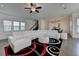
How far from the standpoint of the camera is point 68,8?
1764 millimetres

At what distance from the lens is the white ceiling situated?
1.76m

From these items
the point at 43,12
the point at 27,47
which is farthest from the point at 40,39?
the point at 43,12

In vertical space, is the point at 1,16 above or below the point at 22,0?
below

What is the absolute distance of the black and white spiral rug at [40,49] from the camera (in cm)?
180

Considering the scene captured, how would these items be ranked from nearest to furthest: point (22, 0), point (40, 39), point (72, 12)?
point (22, 0), point (72, 12), point (40, 39)

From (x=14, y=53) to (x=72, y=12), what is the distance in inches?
55.1

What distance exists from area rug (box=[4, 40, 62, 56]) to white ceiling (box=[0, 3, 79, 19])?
57cm

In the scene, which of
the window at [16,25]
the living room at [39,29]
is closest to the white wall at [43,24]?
the living room at [39,29]

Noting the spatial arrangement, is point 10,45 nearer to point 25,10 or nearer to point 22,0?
point 25,10

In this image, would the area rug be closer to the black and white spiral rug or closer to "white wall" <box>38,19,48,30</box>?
the black and white spiral rug

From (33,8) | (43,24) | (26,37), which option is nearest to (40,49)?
(26,37)

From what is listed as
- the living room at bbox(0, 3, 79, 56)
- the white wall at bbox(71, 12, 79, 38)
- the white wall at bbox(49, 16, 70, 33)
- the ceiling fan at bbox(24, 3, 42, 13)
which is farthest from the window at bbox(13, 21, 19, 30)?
the white wall at bbox(71, 12, 79, 38)

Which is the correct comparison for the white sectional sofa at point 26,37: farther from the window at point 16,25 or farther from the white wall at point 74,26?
the white wall at point 74,26

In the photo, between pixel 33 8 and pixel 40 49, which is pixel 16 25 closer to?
pixel 33 8
